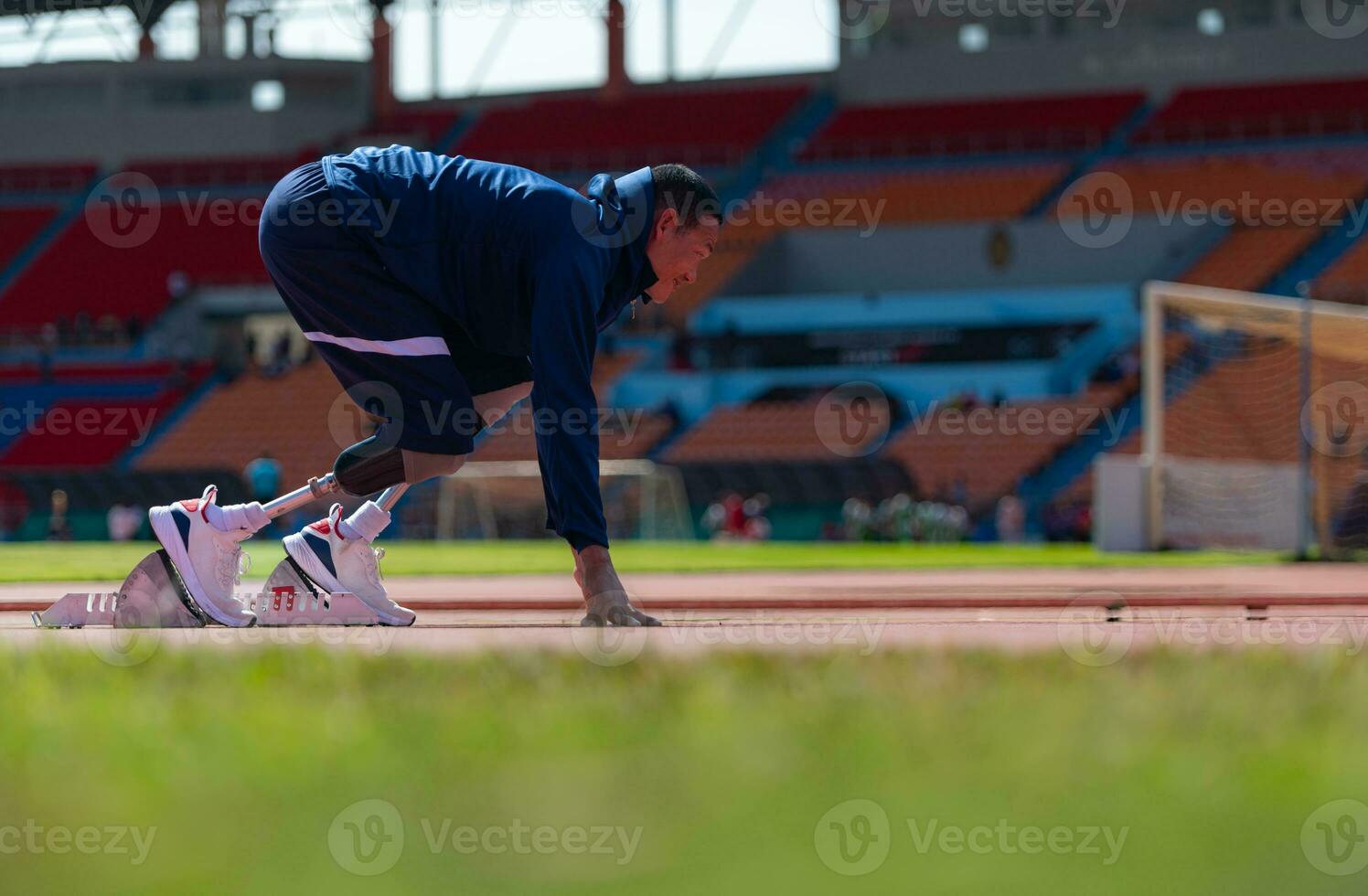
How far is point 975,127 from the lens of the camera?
36.2m

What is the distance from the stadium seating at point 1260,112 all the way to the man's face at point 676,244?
32.5 metres

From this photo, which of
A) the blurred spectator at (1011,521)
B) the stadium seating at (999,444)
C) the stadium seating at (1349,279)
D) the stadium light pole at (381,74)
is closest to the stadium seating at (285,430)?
the stadium seating at (999,444)

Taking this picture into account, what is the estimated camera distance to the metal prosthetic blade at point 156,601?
422cm

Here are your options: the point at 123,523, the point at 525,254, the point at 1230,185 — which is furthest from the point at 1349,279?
the point at 525,254

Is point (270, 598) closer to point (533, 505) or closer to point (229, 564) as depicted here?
point (229, 564)

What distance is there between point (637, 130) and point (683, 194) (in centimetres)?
3483

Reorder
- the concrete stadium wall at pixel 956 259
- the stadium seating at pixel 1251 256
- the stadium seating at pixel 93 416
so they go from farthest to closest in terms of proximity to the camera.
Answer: the stadium seating at pixel 93 416 → the concrete stadium wall at pixel 956 259 → the stadium seating at pixel 1251 256

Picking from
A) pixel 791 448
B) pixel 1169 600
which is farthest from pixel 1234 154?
pixel 1169 600

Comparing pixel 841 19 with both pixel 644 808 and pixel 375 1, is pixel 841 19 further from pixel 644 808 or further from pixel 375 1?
pixel 644 808

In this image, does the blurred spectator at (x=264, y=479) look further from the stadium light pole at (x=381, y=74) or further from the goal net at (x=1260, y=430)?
the stadium light pole at (x=381, y=74)

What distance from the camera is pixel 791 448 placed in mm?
29734

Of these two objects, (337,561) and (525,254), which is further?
(337,561)

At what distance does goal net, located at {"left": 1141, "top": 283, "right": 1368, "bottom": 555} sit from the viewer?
62.1 ft

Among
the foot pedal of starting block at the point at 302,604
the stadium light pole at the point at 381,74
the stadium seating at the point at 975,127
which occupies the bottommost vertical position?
the foot pedal of starting block at the point at 302,604
